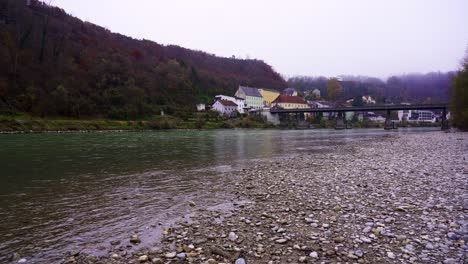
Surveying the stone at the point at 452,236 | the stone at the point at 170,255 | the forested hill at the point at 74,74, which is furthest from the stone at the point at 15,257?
the forested hill at the point at 74,74

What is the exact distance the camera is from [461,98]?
4203cm

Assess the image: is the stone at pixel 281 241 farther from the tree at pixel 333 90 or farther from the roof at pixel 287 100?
the tree at pixel 333 90

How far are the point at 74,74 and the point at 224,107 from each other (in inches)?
2076

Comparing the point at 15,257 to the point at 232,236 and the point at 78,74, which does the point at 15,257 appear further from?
the point at 78,74

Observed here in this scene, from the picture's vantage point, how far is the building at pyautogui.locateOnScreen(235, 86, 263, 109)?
13838cm

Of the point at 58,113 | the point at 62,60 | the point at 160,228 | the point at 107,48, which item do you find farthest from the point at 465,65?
the point at 107,48

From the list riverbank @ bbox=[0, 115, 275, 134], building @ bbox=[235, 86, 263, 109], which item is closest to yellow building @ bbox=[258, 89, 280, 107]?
building @ bbox=[235, 86, 263, 109]

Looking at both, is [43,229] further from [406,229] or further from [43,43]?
[43,43]

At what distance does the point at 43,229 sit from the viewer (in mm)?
6402

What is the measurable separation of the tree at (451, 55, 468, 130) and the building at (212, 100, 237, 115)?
7286cm

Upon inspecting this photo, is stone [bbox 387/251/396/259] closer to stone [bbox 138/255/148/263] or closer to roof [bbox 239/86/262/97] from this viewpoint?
stone [bbox 138/255/148/263]

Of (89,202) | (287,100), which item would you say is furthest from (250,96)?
(89,202)

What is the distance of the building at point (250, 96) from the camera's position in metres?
138

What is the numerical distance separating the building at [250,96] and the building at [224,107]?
2037cm
